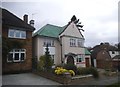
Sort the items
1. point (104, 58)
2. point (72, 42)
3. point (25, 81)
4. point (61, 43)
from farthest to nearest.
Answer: point (104, 58), point (72, 42), point (61, 43), point (25, 81)

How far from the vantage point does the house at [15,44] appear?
2148 centimetres

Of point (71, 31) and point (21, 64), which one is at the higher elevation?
point (71, 31)

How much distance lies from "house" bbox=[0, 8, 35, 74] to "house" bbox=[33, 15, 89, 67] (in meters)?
2.78

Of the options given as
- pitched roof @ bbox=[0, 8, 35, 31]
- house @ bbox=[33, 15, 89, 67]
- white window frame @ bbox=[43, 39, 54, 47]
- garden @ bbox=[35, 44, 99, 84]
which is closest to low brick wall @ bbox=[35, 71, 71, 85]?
garden @ bbox=[35, 44, 99, 84]

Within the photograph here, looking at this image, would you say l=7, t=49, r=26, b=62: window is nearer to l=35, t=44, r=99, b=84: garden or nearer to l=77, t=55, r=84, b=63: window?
l=35, t=44, r=99, b=84: garden

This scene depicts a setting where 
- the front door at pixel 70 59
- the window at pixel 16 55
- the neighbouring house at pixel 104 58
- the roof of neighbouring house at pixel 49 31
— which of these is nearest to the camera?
the window at pixel 16 55

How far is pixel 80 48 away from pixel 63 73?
16515 millimetres

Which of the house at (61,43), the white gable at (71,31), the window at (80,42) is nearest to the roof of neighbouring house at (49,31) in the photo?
the house at (61,43)

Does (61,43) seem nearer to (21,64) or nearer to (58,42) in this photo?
(58,42)

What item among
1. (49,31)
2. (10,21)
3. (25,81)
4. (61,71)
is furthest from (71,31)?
(25,81)

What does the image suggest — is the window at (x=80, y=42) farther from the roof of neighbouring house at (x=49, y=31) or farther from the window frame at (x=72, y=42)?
the roof of neighbouring house at (x=49, y=31)

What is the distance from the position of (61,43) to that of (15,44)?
953cm

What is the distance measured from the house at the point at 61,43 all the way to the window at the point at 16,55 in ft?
11.2

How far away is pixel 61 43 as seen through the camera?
2898 centimetres
